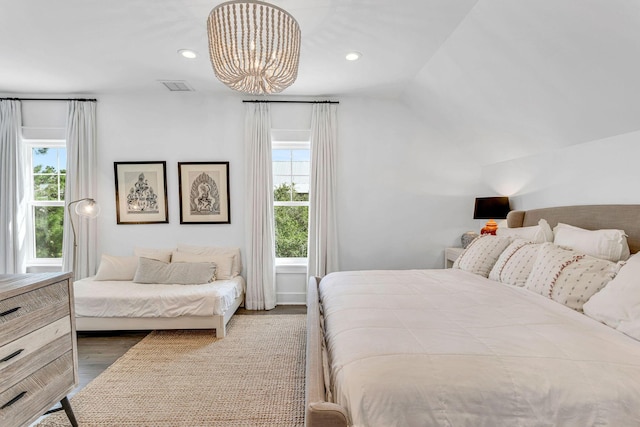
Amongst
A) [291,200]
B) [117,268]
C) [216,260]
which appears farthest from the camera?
[291,200]

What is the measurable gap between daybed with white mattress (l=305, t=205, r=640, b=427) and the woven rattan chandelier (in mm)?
1502

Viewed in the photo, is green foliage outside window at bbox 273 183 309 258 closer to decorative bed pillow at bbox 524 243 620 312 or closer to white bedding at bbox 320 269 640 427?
white bedding at bbox 320 269 640 427

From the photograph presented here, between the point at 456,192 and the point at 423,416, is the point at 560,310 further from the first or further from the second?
the point at 456,192

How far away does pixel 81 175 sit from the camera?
3.68 meters

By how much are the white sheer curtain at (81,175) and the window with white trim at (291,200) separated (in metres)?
2.25

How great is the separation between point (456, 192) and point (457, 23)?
215cm

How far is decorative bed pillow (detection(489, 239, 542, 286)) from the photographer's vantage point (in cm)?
215

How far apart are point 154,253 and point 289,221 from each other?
1662mm

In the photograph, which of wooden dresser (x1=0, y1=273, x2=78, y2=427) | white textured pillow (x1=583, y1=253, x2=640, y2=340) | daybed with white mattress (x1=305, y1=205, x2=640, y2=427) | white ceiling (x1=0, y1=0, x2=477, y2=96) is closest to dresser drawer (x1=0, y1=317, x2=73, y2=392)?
wooden dresser (x1=0, y1=273, x2=78, y2=427)

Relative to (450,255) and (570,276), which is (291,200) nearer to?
(450,255)

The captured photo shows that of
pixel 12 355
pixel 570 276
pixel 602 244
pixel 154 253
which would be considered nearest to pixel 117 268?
pixel 154 253

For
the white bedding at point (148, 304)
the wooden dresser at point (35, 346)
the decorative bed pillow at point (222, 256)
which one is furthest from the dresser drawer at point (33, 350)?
the decorative bed pillow at point (222, 256)

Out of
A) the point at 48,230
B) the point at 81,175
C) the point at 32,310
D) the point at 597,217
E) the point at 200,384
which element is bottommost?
the point at 200,384

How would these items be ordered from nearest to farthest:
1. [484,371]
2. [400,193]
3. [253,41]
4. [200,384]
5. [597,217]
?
[484,371] < [253,41] < [200,384] < [597,217] < [400,193]
